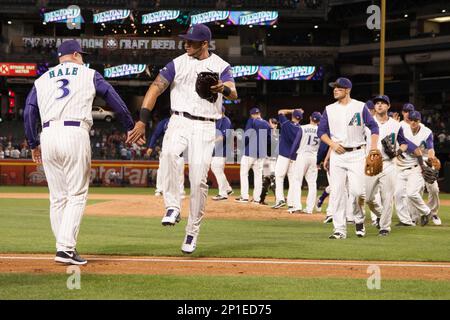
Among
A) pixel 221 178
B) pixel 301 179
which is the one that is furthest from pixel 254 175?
pixel 301 179

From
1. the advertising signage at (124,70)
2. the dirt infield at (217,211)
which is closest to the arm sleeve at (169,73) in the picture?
the dirt infield at (217,211)

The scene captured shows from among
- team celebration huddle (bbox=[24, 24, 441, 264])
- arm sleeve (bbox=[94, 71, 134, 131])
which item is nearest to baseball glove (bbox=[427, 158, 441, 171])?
team celebration huddle (bbox=[24, 24, 441, 264])

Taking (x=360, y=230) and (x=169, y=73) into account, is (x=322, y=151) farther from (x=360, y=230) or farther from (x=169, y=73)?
(x=169, y=73)

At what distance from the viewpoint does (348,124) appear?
37.5 feet

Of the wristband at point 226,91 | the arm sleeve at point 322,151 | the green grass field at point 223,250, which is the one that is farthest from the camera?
the arm sleeve at point 322,151

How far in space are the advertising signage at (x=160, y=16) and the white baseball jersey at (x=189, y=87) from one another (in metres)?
41.0

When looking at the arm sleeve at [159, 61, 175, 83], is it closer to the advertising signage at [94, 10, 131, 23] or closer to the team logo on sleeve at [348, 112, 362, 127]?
the team logo on sleeve at [348, 112, 362, 127]

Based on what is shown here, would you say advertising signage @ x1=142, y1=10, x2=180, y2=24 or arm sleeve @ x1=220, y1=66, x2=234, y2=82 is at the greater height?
advertising signage @ x1=142, y1=10, x2=180, y2=24

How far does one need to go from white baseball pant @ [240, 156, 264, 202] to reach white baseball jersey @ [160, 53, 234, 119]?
11.6 m

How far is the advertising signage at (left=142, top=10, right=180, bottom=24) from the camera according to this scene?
48844mm

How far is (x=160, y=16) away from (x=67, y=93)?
4245 cm

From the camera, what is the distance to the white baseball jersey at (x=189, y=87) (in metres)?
8.54

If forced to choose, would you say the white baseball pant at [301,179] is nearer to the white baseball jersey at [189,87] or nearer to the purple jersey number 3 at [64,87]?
the white baseball jersey at [189,87]

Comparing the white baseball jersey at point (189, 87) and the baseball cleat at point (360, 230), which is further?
the baseball cleat at point (360, 230)
